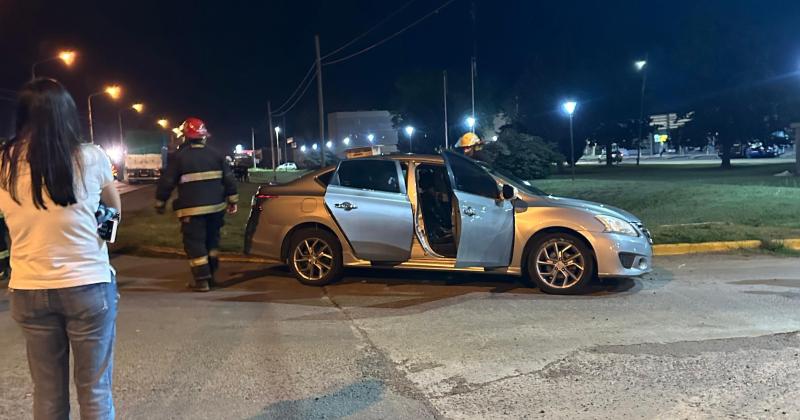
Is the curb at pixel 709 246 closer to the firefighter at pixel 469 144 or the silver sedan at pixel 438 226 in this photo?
the silver sedan at pixel 438 226

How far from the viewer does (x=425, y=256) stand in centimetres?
729

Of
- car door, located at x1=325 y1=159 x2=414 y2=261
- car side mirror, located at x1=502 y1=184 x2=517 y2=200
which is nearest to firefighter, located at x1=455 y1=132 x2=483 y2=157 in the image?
car door, located at x1=325 y1=159 x2=414 y2=261

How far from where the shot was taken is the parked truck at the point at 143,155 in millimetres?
42844

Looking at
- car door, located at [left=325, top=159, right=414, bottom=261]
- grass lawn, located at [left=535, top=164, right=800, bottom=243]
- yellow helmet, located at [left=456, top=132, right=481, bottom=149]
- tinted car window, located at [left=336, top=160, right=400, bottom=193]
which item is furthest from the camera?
grass lawn, located at [left=535, top=164, right=800, bottom=243]

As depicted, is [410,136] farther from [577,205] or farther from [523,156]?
[577,205]

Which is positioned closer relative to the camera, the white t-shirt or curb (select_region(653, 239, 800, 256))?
the white t-shirt

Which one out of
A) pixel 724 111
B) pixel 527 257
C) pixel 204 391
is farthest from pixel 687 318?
pixel 724 111

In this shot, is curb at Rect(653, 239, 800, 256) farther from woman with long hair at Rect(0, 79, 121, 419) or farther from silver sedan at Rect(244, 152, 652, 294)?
woman with long hair at Rect(0, 79, 121, 419)

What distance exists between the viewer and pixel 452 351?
16.8 ft

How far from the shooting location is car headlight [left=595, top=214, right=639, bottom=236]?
23.0 ft

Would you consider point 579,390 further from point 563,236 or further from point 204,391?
point 563,236

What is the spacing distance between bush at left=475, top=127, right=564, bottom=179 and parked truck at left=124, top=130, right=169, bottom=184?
2196cm

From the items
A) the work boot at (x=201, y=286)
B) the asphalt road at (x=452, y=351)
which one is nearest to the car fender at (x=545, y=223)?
the asphalt road at (x=452, y=351)

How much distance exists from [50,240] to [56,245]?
0.03 metres
